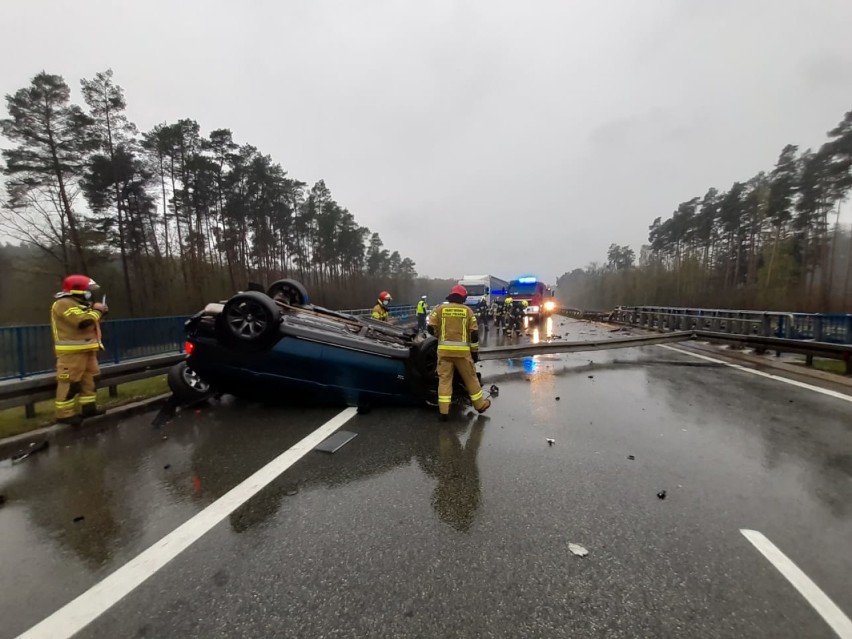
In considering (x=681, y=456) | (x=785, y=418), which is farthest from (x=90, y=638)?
(x=785, y=418)

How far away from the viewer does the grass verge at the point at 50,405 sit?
5023mm

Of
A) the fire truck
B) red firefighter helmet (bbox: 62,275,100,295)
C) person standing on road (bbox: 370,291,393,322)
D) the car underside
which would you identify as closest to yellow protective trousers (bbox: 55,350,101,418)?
red firefighter helmet (bbox: 62,275,100,295)

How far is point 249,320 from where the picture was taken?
17.2 feet

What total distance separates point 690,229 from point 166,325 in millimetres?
56229

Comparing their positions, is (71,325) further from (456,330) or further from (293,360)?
(456,330)

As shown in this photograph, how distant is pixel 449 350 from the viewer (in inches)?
212

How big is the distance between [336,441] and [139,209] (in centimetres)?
2796

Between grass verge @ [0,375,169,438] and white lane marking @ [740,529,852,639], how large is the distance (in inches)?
286

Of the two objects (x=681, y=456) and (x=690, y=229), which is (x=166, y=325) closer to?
(x=681, y=456)

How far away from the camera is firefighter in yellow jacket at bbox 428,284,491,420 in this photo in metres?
5.35

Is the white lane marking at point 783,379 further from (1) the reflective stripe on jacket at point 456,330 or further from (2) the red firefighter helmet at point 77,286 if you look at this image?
(2) the red firefighter helmet at point 77,286

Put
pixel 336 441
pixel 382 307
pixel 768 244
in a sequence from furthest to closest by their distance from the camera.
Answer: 1. pixel 768 244
2. pixel 382 307
3. pixel 336 441

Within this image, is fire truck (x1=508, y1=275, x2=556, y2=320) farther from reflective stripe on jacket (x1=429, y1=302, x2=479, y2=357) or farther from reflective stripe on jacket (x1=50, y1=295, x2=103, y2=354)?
reflective stripe on jacket (x1=50, y1=295, x2=103, y2=354)

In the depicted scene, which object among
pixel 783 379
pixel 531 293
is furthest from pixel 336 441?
pixel 531 293
